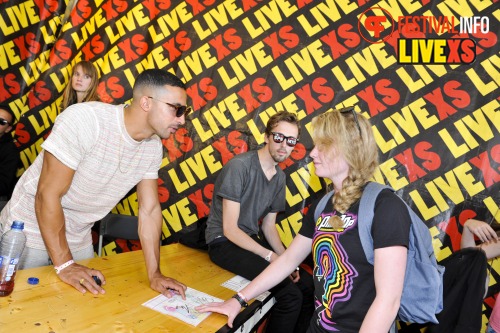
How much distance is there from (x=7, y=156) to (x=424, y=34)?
344 centimetres

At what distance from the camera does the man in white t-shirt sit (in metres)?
1.83

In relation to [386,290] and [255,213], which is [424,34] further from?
[386,290]

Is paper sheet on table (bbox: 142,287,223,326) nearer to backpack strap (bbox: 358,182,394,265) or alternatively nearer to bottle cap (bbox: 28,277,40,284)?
bottle cap (bbox: 28,277,40,284)

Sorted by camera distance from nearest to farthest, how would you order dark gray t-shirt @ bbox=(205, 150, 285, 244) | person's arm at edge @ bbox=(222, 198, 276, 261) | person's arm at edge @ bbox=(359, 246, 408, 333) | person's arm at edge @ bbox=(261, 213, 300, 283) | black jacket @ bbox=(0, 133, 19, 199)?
person's arm at edge @ bbox=(359, 246, 408, 333) → person's arm at edge @ bbox=(222, 198, 276, 261) → dark gray t-shirt @ bbox=(205, 150, 285, 244) → person's arm at edge @ bbox=(261, 213, 300, 283) → black jacket @ bbox=(0, 133, 19, 199)

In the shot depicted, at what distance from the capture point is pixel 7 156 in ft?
12.3

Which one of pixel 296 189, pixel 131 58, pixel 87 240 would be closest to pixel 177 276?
pixel 87 240

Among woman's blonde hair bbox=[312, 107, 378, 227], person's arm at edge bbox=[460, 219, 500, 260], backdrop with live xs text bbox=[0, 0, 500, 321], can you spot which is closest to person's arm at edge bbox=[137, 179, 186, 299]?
woman's blonde hair bbox=[312, 107, 378, 227]

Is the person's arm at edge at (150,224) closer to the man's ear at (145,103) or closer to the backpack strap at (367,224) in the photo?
the man's ear at (145,103)

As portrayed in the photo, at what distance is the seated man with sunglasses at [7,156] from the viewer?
368 centimetres

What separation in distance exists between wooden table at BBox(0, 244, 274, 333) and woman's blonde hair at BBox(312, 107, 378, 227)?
676 mm

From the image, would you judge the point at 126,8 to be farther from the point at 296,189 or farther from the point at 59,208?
the point at 59,208

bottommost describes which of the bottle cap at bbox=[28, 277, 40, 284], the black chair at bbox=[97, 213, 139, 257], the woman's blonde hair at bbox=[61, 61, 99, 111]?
the bottle cap at bbox=[28, 277, 40, 284]

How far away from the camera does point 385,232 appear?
1.44 meters

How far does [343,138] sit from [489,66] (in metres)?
2.33
